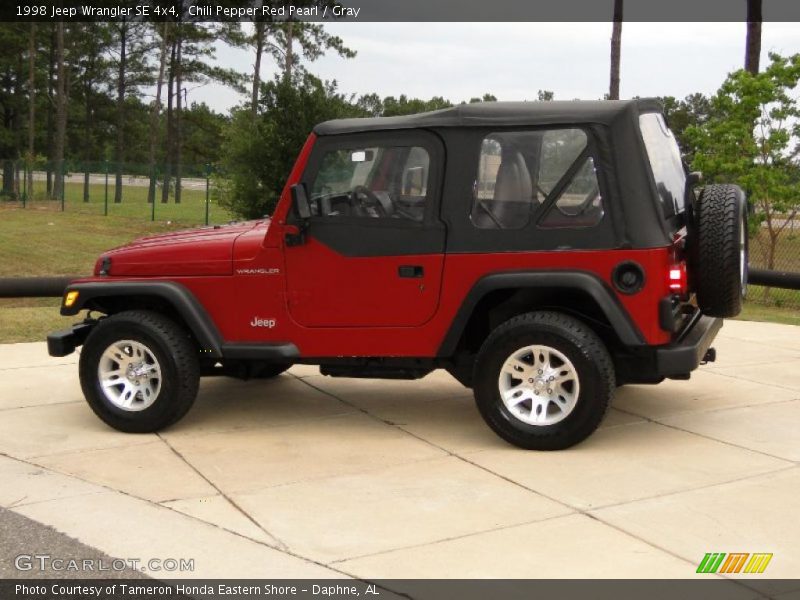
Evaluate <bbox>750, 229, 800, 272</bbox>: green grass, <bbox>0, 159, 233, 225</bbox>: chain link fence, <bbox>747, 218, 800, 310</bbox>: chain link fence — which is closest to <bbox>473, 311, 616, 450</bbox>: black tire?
<bbox>747, 218, 800, 310</bbox>: chain link fence

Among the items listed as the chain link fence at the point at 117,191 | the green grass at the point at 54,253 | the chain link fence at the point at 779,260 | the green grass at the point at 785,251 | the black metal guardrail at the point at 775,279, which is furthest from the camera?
the chain link fence at the point at 117,191

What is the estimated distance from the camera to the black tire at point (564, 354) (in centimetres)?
589

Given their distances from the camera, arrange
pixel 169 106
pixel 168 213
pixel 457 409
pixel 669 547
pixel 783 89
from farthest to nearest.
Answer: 1. pixel 169 106
2. pixel 168 213
3. pixel 783 89
4. pixel 457 409
5. pixel 669 547

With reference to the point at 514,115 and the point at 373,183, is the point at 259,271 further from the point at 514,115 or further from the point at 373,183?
the point at 514,115

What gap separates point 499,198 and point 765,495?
2.25 meters

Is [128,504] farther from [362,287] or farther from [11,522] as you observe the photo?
[362,287]

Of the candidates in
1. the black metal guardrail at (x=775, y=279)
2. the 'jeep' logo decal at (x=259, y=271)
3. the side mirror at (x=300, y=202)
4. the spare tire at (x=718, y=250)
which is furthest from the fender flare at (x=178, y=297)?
the black metal guardrail at (x=775, y=279)

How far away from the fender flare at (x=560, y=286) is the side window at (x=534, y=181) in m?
0.31

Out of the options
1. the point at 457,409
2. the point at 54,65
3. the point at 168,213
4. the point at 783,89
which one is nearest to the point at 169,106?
the point at 54,65

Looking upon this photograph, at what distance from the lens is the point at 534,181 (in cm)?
608

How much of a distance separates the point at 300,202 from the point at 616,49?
1874cm

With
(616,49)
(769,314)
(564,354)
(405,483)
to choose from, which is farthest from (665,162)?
(616,49)

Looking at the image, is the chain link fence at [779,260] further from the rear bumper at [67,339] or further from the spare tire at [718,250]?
the rear bumper at [67,339]

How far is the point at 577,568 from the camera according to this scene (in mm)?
4336
